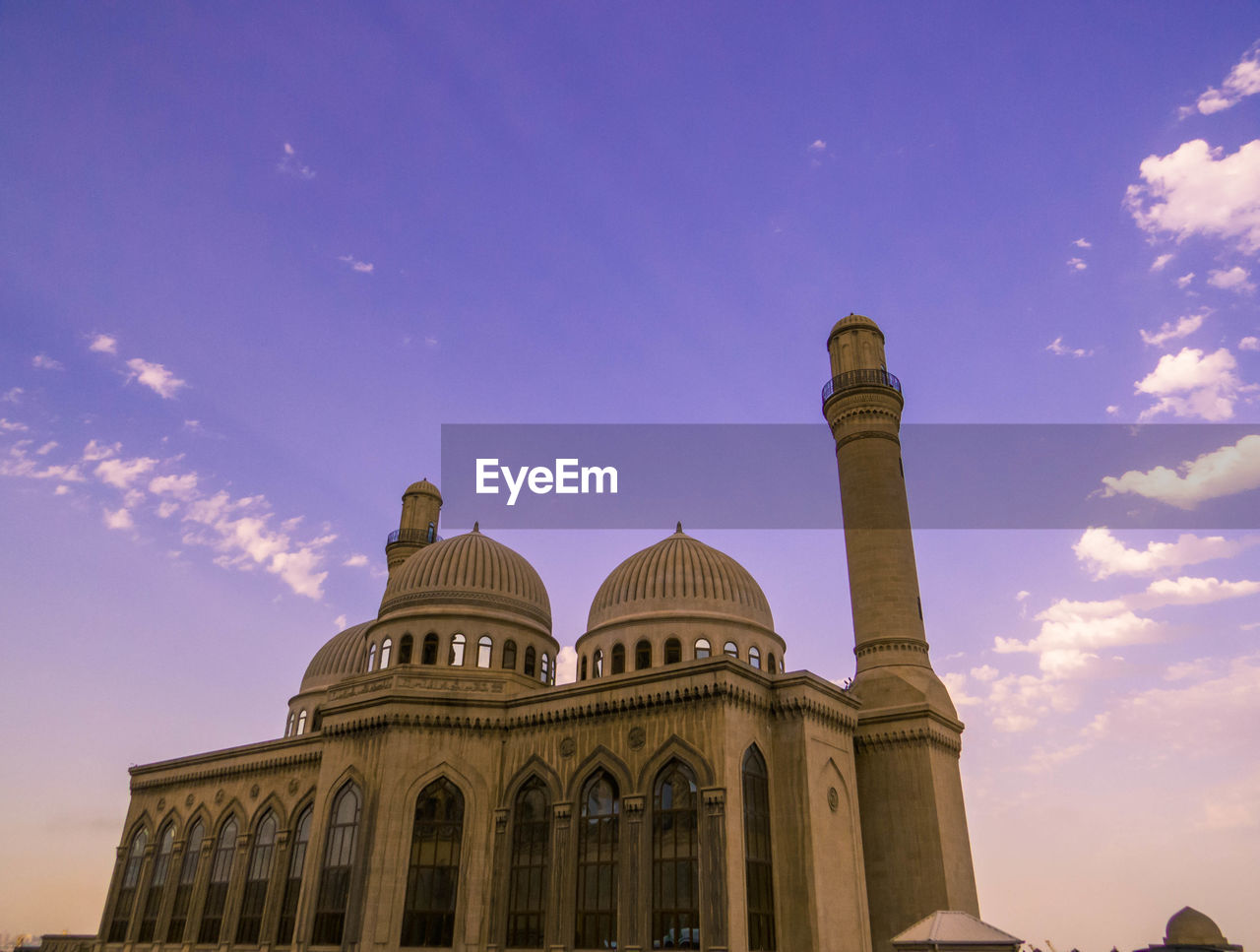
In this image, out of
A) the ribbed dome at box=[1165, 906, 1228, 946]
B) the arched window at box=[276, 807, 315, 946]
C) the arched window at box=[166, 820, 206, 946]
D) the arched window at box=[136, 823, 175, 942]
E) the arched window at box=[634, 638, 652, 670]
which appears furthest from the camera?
the arched window at box=[136, 823, 175, 942]

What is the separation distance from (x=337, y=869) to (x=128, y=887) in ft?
62.1

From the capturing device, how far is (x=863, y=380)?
122 feet

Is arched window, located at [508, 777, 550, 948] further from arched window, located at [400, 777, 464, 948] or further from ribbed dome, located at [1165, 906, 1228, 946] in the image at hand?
ribbed dome, located at [1165, 906, 1228, 946]

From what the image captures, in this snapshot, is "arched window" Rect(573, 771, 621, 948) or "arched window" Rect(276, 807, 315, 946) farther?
"arched window" Rect(276, 807, 315, 946)

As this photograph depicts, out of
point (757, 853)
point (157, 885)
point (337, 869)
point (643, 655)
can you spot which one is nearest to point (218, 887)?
point (157, 885)

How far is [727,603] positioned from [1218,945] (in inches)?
769

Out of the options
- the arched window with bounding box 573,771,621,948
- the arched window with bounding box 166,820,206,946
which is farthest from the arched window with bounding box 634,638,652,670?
the arched window with bounding box 166,820,206,946

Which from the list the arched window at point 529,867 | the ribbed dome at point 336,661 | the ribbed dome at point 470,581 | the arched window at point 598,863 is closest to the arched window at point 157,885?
the ribbed dome at point 336,661

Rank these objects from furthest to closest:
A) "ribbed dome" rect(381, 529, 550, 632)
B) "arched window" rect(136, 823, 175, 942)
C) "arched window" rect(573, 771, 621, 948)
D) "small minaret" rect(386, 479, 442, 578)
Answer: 1. "small minaret" rect(386, 479, 442, 578)
2. "arched window" rect(136, 823, 175, 942)
3. "ribbed dome" rect(381, 529, 550, 632)
4. "arched window" rect(573, 771, 621, 948)

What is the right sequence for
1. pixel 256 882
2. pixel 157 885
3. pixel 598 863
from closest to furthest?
pixel 598 863
pixel 256 882
pixel 157 885

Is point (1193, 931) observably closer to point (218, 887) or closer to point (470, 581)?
point (470, 581)

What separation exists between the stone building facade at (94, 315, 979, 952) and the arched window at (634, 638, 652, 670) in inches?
4.6

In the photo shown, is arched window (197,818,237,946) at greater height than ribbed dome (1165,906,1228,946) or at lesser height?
greater

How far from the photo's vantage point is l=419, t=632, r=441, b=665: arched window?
35656mm
